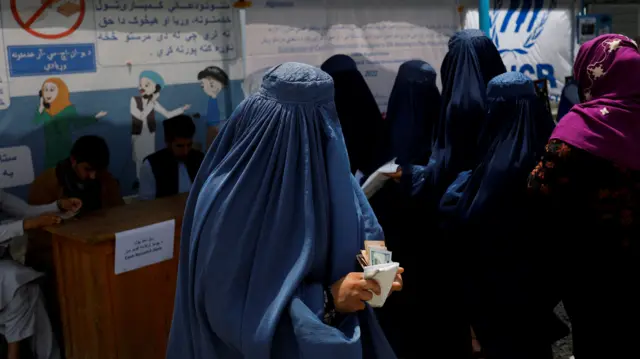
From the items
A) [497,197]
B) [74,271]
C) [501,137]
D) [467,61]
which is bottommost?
[74,271]

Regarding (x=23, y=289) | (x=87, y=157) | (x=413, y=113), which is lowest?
(x=23, y=289)

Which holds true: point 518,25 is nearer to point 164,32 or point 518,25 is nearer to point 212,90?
point 212,90

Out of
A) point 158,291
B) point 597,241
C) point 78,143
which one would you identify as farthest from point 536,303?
point 78,143

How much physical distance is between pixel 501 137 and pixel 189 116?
1597mm

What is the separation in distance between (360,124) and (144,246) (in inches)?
50.3

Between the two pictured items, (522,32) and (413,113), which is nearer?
(413,113)

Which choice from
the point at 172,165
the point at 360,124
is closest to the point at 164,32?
the point at 172,165

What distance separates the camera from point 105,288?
2.53 m

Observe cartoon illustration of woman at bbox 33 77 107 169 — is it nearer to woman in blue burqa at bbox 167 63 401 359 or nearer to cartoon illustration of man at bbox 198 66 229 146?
cartoon illustration of man at bbox 198 66 229 146

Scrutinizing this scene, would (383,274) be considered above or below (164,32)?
below

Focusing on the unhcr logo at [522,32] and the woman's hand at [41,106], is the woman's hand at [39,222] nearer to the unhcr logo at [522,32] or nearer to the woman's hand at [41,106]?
the woman's hand at [41,106]

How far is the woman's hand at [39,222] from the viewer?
2623 millimetres

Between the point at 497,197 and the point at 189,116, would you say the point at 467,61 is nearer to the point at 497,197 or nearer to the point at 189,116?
the point at 497,197

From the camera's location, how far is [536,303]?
278 centimetres
